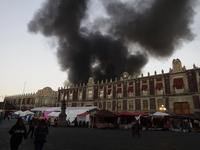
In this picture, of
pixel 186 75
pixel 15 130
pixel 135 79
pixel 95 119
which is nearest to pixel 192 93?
pixel 186 75

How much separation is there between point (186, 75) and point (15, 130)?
1255 inches

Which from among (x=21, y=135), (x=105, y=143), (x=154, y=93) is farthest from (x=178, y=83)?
(x=21, y=135)

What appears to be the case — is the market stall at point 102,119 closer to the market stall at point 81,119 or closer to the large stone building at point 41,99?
the market stall at point 81,119

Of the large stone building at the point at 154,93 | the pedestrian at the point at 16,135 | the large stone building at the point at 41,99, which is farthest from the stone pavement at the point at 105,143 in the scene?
the large stone building at the point at 41,99

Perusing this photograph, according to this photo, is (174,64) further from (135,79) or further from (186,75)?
(135,79)

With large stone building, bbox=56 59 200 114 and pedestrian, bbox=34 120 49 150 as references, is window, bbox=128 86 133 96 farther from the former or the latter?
pedestrian, bbox=34 120 49 150

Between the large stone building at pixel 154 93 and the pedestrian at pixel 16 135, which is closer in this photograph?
the pedestrian at pixel 16 135

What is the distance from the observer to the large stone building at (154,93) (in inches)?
1146

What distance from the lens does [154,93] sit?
33.0 meters

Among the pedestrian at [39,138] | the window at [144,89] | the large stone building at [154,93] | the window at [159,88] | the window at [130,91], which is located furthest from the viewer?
the window at [130,91]

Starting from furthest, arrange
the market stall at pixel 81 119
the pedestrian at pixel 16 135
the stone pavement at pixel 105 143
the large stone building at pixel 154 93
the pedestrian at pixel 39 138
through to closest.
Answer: the large stone building at pixel 154 93 → the market stall at pixel 81 119 → the stone pavement at pixel 105 143 → the pedestrian at pixel 39 138 → the pedestrian at pixel 16 135

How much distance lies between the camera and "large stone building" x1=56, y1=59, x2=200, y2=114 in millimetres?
29116

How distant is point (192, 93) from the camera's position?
28.5 meters

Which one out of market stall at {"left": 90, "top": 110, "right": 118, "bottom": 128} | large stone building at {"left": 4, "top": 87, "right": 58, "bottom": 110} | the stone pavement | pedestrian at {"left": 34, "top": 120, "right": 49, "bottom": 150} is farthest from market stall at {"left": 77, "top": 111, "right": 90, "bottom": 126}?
large stone building at {"left": 4, "top": 87, "right": 58, "bottom": 110}
